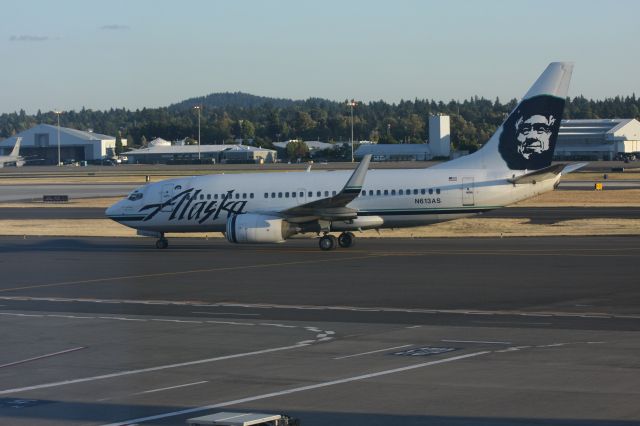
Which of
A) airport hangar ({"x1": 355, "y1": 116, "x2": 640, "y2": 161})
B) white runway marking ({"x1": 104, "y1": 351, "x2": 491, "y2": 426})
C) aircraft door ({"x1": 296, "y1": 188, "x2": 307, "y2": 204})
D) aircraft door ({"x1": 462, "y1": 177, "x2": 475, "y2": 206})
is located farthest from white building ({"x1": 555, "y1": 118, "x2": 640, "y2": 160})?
white runway marking ({"x1": 104, "y1": 351, "x2": 491, "y2": 426})

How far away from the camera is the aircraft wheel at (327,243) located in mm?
46000

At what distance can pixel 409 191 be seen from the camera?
4594 cm

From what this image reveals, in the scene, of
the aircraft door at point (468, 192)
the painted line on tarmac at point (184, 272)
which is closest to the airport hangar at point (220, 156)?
the aircraft door at point (468, 192)

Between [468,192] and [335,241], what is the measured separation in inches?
248

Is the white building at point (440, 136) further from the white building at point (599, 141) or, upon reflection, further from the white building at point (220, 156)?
the white building at point (220, 156)

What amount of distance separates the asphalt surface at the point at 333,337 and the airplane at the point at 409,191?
8.41 feet

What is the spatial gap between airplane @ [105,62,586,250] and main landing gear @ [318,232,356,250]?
0.15 ft

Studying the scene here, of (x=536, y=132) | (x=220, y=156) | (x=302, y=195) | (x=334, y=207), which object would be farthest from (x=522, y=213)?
(x=220, y=156)

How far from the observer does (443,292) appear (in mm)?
31172

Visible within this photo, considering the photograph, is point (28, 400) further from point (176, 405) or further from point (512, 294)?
point (512, 294)

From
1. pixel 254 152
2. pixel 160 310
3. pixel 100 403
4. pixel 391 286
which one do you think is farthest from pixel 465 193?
pixel 254 152

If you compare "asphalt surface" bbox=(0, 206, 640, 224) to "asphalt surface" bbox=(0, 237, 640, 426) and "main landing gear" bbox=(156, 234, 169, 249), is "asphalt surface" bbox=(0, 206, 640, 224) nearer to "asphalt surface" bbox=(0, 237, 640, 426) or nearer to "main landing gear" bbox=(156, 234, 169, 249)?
"asphalt surface" bbox=(0, 237, 640, 426)

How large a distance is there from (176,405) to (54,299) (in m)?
16.3

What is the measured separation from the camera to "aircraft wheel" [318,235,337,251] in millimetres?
46000
